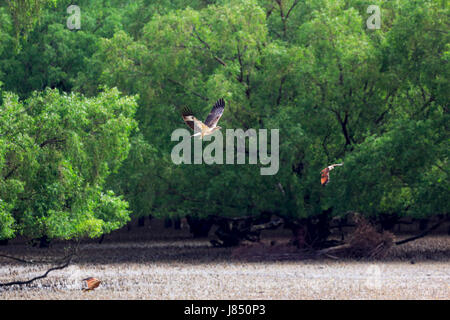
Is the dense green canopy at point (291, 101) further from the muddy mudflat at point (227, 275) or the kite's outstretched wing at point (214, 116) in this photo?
the kite's outstretched wing at point (214, 116)

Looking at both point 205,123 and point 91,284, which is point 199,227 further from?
point 205,123

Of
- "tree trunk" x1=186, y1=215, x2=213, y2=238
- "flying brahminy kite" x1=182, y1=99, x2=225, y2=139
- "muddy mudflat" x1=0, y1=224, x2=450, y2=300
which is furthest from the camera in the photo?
"tree trunk" x1=186, y1=215, x2=213, y2=238

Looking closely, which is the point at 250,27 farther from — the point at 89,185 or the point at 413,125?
the point at 89,185

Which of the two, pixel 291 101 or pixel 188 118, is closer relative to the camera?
pixel 188 118

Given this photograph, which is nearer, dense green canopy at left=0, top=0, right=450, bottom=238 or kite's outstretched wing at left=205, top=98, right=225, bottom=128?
kite's outstretched wing at left=205, top=98, right=225, bottom=128

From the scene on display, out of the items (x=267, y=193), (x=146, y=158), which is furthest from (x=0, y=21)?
(x=267, y=193)

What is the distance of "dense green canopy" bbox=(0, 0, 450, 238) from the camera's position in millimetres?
26406

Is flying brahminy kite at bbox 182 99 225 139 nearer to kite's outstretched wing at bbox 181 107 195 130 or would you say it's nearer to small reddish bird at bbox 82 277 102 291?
kite's outstretched wing at bbox 181 107 195 130

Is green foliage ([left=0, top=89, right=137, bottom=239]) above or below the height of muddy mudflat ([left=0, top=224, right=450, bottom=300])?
above

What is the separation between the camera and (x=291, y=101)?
3002 cm

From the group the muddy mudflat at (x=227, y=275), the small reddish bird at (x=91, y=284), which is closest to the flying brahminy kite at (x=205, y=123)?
the muddy mudflat at (x=227, y=275)

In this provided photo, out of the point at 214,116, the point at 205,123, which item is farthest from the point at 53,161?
the point at 214,116

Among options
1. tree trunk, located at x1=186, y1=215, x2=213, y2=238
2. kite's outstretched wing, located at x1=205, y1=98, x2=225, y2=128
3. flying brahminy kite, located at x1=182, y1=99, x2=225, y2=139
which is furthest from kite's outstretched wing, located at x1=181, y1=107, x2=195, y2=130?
tree trunk, located at x1=186, y1=215, x2=213, y2=238
